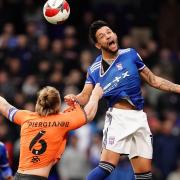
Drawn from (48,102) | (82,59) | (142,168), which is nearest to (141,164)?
(142,168)

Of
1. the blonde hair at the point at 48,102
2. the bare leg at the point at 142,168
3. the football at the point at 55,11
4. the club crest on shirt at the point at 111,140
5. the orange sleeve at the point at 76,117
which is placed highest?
the football at the point at 55,11

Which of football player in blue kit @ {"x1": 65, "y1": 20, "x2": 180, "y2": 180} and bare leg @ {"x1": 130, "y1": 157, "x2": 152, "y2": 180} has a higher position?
football player in blue kit @ {"x1": 65, "y1": 20, "x2": 180, "y2": 180}

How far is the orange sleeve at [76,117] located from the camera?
371 inches

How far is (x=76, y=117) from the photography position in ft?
31.1

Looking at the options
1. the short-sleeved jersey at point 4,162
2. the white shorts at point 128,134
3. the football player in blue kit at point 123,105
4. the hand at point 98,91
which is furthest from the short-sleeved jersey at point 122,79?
the short-sleeved jersey at point 4,162

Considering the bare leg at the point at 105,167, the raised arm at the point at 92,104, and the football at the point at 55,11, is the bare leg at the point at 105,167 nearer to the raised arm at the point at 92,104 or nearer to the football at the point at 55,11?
the raised arm at the point at 92,104

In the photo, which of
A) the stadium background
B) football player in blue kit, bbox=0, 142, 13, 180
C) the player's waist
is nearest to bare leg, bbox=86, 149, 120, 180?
the player's waist

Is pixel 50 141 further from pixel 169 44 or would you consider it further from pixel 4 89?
pixel 169 44

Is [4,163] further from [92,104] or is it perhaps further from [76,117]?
[92,104]

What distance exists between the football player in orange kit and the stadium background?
2.87 m

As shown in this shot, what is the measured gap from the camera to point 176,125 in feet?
50.2

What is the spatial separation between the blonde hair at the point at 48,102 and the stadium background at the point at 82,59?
2961 millimetres

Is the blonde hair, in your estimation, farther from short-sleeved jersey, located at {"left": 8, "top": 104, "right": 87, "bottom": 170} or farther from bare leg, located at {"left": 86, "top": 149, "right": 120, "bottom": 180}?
bare leg, located at {"left": 86, "top": 149, "right": 120, "bottom": 180}

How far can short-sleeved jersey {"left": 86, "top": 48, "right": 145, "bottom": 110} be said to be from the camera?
1005cm
